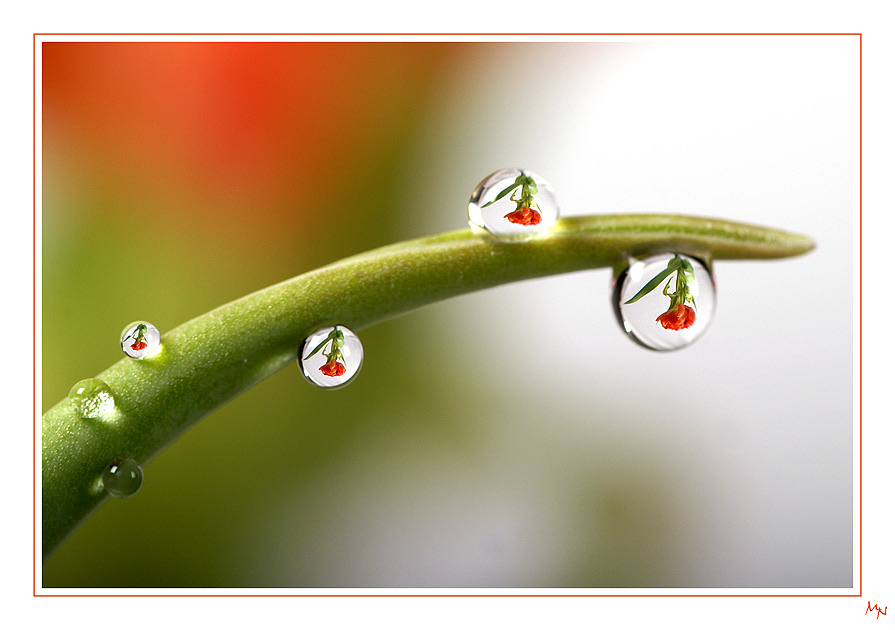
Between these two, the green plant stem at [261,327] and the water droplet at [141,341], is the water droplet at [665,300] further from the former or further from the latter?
the water droplet at [141,341]

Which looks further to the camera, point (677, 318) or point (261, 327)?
point (677, 318)

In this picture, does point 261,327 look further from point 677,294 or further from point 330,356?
point 677,294

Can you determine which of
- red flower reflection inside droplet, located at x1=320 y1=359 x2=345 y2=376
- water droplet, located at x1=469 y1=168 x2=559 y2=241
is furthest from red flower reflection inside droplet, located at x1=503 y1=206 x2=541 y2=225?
red flower reflection inside droplet, located at x1=320 y1=359 x2=345 y2=376

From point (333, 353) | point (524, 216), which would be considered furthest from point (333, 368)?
point (524, 216)

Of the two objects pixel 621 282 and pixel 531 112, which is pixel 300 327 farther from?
pixel 531 112

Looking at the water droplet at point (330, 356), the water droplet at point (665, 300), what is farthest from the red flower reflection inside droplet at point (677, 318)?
the water droplet at point (330, 356)

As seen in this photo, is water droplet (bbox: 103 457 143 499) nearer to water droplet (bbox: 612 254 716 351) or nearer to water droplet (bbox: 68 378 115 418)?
water droplet (bbox: 68 378 115 418)
